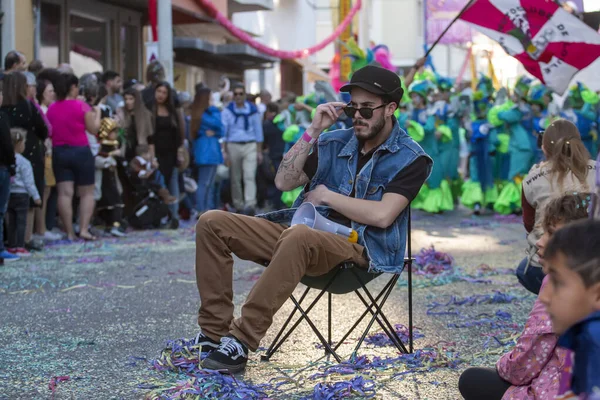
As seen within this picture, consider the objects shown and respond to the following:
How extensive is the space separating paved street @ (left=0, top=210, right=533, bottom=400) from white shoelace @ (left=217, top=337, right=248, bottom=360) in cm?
11

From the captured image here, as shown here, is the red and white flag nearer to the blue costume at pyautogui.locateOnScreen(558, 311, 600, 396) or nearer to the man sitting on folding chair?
the man sitting on folding chair

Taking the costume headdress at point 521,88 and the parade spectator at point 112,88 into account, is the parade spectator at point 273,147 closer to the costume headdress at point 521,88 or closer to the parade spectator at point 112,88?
the parade spectator at point 112,88

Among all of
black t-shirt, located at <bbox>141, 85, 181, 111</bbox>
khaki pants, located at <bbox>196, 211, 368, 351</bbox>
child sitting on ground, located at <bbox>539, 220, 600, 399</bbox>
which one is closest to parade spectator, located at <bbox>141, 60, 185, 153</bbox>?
black t-shirt, located at <bbox>141, 85, 181, 111</bbox>

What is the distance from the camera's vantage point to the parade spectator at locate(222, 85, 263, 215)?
47.0 feet

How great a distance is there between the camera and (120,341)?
5.43 meters

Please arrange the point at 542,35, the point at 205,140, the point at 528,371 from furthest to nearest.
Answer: the point at 205,140 → the point at 542,35 → the point at 528,371

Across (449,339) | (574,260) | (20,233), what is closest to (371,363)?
(449,339)

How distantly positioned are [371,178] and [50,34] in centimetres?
1288

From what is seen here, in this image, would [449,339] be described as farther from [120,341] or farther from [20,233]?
[20,233]

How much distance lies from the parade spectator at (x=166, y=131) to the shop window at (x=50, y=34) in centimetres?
486

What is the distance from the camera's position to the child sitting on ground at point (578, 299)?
2.16 metres

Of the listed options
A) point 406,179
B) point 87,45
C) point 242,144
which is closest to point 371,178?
point 406,179

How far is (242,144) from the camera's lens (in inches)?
571

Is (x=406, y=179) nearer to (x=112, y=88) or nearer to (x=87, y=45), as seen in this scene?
(x=112, y=88)
